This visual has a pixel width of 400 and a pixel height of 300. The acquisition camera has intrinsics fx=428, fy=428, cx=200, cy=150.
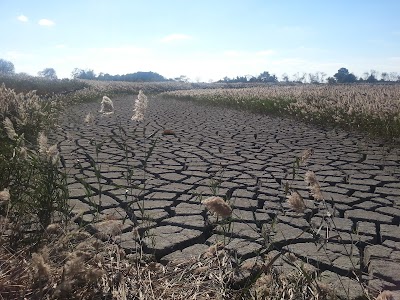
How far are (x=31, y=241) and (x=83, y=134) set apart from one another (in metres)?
5.58

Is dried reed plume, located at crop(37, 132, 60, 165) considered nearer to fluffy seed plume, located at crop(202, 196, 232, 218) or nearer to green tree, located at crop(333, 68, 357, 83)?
fluffy seed plume, located at crop(202, 196, 232, 218)

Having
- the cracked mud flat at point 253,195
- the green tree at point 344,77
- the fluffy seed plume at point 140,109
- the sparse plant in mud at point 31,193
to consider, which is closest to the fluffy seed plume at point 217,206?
the cracked mud flat at point 253,195

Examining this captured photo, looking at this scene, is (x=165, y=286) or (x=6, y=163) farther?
(x=6, y=163)

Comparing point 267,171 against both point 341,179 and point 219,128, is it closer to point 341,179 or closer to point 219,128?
point 341,179

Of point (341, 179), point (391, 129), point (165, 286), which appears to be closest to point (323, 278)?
point (165, 286)

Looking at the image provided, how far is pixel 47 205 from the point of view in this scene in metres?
2.52

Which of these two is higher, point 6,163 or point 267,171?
point 6,163

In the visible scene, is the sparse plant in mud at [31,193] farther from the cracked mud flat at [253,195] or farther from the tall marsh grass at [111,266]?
the cracked mud flat at [253,195]

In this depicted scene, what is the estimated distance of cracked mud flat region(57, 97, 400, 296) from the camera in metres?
2.54

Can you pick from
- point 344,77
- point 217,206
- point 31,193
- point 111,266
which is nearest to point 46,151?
point 31,193

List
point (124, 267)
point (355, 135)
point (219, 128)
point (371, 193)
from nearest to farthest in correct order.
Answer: point (124, 267)
point (371, 193)
point (355, 135)
point (219, 128)

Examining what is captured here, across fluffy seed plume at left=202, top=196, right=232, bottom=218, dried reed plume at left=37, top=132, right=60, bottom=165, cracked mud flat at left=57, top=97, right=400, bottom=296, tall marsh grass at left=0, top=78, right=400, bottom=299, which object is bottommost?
cracked mud flat at left=57, top=97, right=400, bottom=296

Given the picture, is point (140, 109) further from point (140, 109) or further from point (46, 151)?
point (46, 151)

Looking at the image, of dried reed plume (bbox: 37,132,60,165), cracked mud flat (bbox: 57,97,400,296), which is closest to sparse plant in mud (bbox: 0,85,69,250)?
dried reed plume (bbox: 37,132,60,165)
